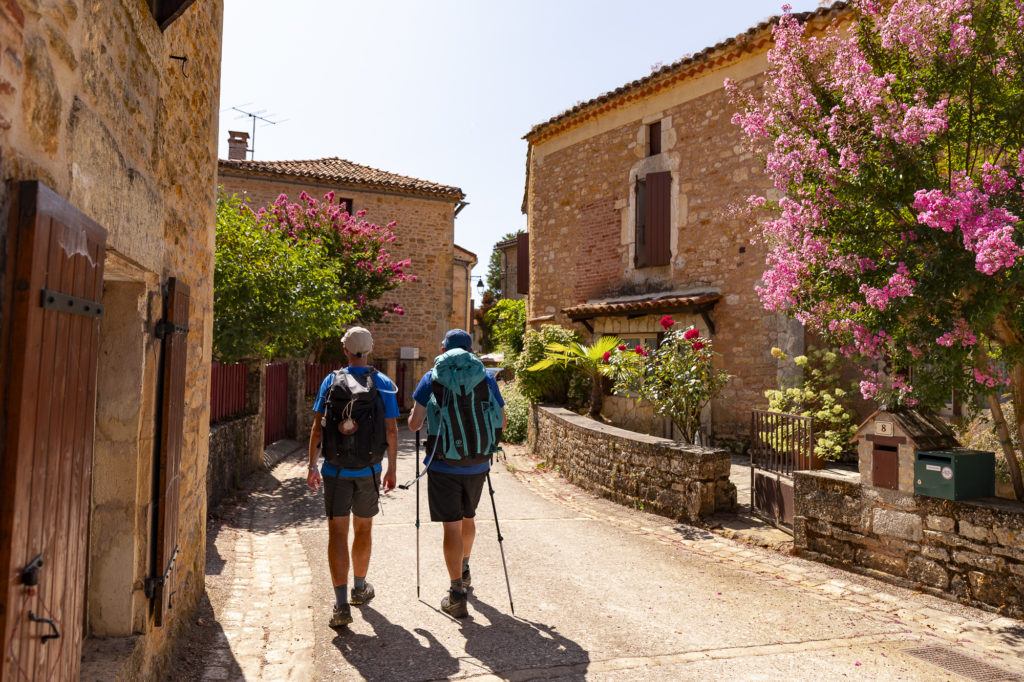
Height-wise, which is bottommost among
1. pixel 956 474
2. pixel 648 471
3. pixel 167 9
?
pixel 648 471

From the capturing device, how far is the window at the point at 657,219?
12.6 m

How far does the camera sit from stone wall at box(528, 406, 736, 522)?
6.77 meters

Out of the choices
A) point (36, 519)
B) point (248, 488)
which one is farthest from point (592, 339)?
point (36, 519)

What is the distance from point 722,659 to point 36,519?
132 inches

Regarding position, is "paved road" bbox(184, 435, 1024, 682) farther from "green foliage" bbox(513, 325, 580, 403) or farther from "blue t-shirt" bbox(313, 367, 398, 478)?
"green foliage" bbox(513, 325, 580, 403)

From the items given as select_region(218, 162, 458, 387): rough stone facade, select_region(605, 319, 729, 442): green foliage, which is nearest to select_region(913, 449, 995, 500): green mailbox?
select_region(605, 319, 729, 442): green foliage

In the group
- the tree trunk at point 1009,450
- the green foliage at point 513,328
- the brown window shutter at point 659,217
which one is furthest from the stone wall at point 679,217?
the tree trunk at point 1009,450

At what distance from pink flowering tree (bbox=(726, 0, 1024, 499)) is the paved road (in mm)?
1524

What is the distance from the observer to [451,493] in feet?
13.8

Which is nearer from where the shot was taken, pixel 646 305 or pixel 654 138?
pixel 646 305

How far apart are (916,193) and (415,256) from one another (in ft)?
58.5

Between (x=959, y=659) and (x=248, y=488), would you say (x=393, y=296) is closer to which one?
(x=248, y=488)

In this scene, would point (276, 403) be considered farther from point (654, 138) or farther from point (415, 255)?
point (415, 255)

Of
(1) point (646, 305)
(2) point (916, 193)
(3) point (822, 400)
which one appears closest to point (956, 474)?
(2) point (916, 193)
